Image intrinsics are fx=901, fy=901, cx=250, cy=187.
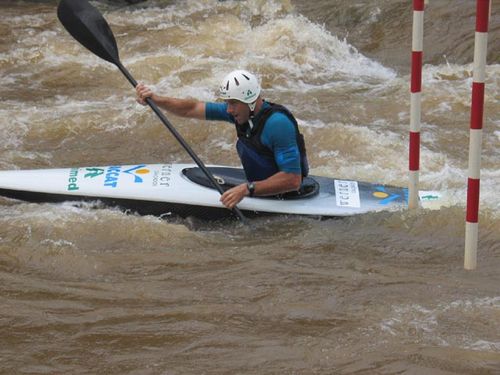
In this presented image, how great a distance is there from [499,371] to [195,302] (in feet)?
4.45

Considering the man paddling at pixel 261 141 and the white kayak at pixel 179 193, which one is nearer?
the man paddling at pixel 261 141

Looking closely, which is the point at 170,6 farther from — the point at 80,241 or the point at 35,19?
the point at 80,241

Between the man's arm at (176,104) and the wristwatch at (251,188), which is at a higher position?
the man's arm at (176,104)

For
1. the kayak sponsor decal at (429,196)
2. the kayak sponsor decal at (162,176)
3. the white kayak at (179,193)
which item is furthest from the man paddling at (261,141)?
the kayak sponsor decal at (429,196)

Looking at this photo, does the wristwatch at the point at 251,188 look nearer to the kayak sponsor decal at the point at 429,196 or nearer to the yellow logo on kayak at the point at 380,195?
the yellow logo on kayak at the point at 380,195

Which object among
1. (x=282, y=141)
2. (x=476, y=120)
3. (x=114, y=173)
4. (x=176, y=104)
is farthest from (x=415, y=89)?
(x=114, y=173)

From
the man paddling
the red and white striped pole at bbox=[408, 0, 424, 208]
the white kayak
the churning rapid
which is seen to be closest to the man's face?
the man paddling

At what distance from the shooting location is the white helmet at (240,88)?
4609 mm

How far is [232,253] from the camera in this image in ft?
15.1

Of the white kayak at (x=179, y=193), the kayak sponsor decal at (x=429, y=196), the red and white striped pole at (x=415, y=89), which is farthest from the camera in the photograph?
the kayak sponsor decal at (x=429, y=196)

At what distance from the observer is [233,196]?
189 inches

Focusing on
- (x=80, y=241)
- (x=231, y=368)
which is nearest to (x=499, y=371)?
(x=231, y=368)

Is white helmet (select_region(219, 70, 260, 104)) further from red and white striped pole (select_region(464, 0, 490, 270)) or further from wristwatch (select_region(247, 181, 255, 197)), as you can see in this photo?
red and white striped pole (select_region(464, 0, 490, 270))

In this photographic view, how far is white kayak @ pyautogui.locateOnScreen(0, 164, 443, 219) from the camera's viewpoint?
5.02 metres
